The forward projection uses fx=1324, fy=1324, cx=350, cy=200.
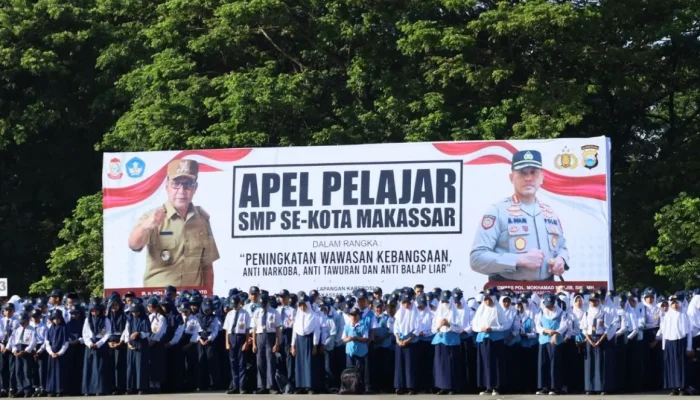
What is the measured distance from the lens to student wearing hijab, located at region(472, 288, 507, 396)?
68.2ft

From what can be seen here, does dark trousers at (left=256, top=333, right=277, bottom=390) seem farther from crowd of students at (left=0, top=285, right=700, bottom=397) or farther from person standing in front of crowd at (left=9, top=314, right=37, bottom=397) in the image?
person standing in front of crowd at (left=9, top=314, right=37, bottom=397)

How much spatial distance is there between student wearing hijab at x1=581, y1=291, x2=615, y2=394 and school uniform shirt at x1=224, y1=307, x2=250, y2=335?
18.1 feet

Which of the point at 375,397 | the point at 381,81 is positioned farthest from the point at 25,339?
the point at 381,81

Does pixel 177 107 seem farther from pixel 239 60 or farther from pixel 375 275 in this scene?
pixel 375 275

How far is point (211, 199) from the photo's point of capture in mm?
23766

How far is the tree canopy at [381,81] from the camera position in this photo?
29266mm

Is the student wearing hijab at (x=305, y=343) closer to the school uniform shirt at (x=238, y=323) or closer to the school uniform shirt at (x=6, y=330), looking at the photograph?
the school uniform shirt at (x=238, y=323)

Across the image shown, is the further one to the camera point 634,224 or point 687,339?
point 634,224

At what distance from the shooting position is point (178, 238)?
938 inches

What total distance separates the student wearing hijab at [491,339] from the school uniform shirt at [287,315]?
309cm

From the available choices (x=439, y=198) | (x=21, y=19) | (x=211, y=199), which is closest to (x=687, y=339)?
(x=439, y=198)

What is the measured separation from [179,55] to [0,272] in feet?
26.3

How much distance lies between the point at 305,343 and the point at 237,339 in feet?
4.06
